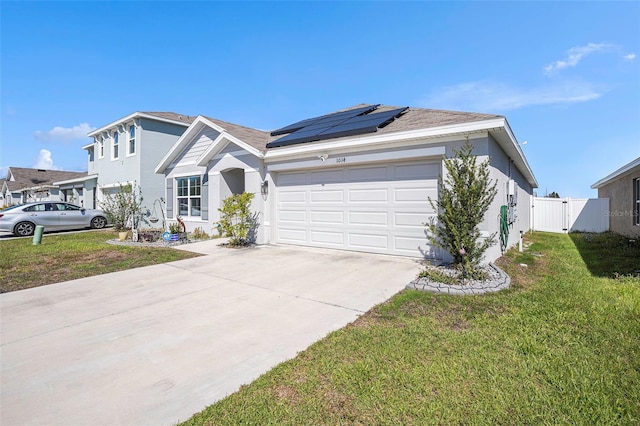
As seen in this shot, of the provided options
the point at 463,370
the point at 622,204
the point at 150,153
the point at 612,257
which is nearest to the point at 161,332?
the point at 463,370

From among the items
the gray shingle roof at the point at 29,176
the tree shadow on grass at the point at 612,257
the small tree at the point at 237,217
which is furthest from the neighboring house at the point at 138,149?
the gray shingle roof at the point at 29,176

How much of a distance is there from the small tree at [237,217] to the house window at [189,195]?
353 centimetres

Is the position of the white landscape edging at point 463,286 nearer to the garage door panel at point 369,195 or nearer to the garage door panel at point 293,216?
the garage door panel at point 369,195

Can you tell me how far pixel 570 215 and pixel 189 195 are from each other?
66.9 feet

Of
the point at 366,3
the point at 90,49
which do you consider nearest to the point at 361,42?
the point at 366,3

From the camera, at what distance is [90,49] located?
11297mm

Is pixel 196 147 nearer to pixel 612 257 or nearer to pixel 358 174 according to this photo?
pixel 358 174

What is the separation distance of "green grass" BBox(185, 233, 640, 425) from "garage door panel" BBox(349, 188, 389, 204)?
12.4ft

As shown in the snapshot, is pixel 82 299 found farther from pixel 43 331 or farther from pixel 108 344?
pixel 108 344

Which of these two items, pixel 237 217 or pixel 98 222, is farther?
pixel 98 222

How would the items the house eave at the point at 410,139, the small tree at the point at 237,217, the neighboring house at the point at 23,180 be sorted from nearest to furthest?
the house eave at the point at 410,139 < the small tree at the point at 237,217 < the neighboring house at the point at 23,180

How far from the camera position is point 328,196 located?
8914mm

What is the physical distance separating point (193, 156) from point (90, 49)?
5218mm

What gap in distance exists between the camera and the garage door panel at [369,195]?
7.82 metres
